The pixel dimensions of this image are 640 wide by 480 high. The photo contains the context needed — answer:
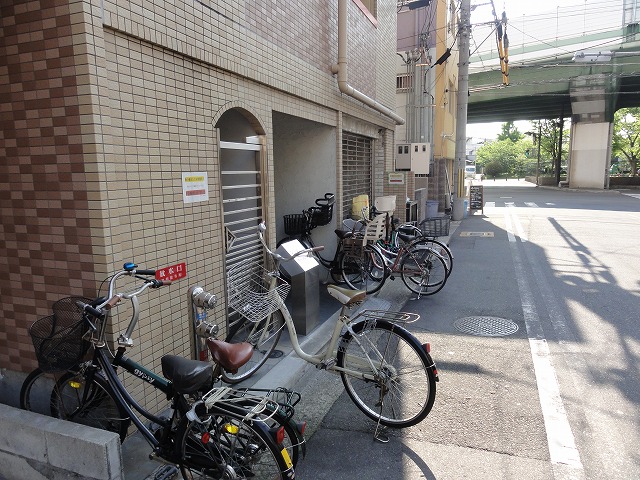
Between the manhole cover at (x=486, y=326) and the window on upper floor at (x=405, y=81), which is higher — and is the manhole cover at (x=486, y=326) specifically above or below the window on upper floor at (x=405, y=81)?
below

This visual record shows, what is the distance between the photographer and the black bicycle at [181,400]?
2.57 metres

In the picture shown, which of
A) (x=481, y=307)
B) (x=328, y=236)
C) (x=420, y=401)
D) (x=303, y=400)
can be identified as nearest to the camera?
(x=420, y=401)

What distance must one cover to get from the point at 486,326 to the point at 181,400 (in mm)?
4432

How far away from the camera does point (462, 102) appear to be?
669 inches

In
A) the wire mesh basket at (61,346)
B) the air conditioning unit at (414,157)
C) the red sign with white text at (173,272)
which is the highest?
the air conditioning unit at (414,157)

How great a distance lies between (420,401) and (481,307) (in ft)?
11.3

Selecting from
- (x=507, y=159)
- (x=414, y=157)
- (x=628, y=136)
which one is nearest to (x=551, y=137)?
(x=628, y=136)

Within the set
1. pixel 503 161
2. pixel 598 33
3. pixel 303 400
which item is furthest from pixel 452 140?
pixel 503 161

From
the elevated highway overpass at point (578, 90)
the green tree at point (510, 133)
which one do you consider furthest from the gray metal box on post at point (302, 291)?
the green tree at point (510, 133)

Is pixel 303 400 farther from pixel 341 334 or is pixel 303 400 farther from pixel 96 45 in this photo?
pixel 96 45

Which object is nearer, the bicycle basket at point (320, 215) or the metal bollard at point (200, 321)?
the metal bollard at point (200, 321)

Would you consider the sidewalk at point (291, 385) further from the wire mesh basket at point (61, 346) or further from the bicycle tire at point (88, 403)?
the wire mesh basket at point (61, 346)

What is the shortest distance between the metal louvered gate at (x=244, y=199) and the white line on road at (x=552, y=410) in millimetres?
3278

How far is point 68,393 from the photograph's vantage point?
3.09 m
